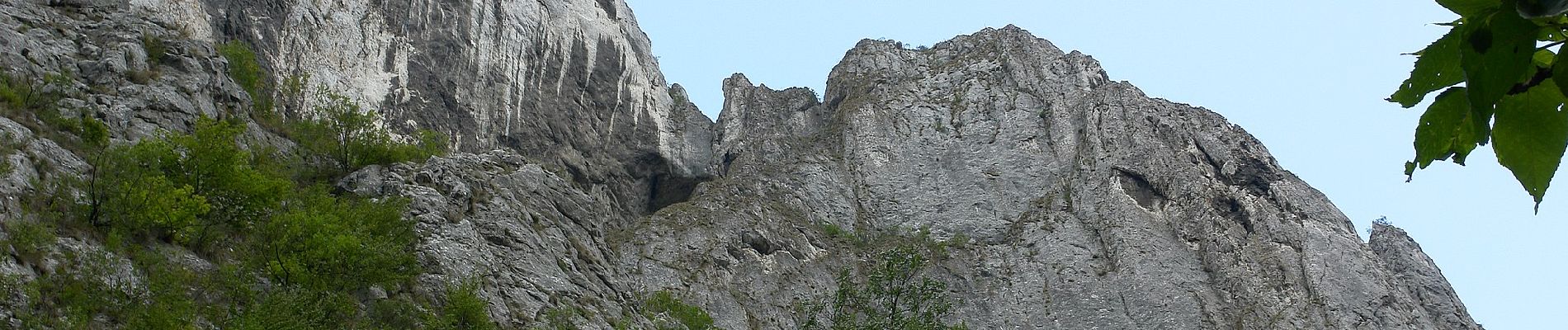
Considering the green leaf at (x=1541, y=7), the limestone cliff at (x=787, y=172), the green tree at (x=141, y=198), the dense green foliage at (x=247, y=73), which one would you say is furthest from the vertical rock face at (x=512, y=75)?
the green leaf at (x=1541, y=7)

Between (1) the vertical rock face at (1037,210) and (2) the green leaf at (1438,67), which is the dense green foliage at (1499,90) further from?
(1) the vertical rock face at (1037,210)

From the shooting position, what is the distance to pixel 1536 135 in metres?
1.93

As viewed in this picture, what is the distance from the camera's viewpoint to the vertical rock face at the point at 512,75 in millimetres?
37469

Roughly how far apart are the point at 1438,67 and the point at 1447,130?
152mm

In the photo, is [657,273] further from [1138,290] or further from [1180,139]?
[1180,139]

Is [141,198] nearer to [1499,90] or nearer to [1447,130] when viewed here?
[1447,130]

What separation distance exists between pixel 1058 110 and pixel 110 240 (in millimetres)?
37356

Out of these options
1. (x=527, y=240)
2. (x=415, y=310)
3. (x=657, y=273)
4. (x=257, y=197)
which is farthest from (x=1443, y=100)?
(x=657, y=273)

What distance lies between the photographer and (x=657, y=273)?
35.0 metres

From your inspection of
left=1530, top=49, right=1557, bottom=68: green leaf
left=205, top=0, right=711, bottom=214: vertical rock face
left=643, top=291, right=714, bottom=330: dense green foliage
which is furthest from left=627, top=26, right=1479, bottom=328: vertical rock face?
left=1530, top=49, right=1557, bottom=68: green leaf

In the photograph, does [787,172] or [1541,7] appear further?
→ [787,172]

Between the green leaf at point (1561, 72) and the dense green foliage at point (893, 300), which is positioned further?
the dense green foliage at point (893, 300)

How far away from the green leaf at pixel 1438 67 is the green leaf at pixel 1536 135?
96mm

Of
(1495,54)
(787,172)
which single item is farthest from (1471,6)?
(787,172)
